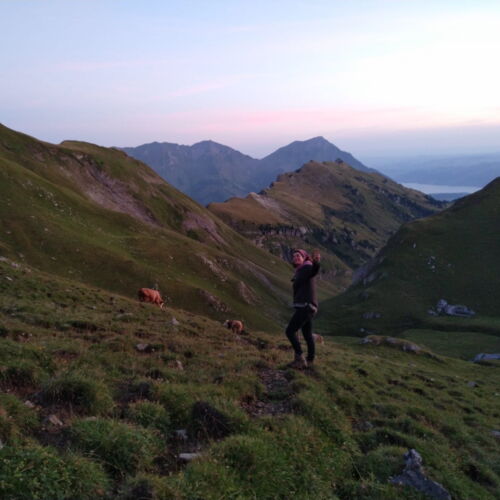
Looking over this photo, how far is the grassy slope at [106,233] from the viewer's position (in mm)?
47156

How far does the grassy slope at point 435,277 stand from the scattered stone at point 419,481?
61.1m

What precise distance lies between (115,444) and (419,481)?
698cm

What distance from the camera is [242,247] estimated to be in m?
127

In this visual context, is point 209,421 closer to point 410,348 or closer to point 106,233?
point 410,348

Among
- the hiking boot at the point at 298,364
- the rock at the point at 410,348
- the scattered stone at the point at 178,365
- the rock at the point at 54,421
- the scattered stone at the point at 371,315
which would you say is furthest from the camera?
the scattered stone at the point at 371,315

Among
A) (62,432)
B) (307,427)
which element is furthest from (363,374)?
(62,432)

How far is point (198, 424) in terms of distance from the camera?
998 cm

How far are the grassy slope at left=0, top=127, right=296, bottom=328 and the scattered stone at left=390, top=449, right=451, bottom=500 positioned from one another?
40.5 m

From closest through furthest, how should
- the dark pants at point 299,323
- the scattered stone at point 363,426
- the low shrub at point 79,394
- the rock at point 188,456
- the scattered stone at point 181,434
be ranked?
1. the rock at point 188,456
2. the scattered stone at point 181,434
3. the low shrub at point 79,394
4. the scattered stone at point 363,426
5. the dark pants at point 299,323

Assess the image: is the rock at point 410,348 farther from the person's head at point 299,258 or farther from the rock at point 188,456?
the rock at point 188,456

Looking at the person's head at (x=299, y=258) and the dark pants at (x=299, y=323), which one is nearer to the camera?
the dark pants at (x=299, y=323)

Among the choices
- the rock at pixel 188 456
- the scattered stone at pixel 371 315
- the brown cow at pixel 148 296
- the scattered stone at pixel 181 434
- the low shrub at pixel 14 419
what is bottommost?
the scattered stone at pixel 371 315

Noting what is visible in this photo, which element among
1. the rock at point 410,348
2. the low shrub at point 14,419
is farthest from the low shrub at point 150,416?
the rock at point 410,348

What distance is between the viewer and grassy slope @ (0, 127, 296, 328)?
155 ft
